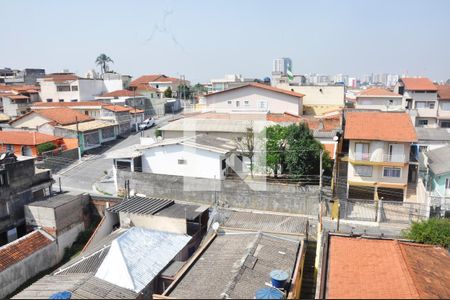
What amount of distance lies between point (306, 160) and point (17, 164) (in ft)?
52.1

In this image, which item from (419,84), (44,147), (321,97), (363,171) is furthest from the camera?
(321,97)

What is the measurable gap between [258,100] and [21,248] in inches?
1066

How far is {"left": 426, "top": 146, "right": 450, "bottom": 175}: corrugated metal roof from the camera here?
65.0 feet

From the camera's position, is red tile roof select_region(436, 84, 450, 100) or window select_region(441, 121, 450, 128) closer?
red tile roof select_region(436, 84, 450, 100)

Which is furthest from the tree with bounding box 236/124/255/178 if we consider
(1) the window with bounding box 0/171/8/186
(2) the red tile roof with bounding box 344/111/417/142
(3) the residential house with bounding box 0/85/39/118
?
(3) the residential house with bounding box 0/85/39/118

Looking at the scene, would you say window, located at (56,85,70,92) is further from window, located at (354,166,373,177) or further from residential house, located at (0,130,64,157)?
window, located at (354,166,373,177)

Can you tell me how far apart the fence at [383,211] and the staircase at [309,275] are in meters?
4.88

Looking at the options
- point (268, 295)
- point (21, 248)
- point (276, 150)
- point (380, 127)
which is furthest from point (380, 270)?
point (380, 127)

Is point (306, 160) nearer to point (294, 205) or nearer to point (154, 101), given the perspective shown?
point (294, 205)

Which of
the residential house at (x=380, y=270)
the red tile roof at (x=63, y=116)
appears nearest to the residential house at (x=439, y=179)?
the residential house at (x=380, y=270)

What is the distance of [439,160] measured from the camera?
21.3m

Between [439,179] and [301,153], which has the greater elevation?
[301,153]

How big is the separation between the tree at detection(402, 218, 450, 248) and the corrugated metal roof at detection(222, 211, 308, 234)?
440 cm

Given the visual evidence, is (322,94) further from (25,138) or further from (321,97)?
(25,138)
